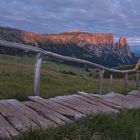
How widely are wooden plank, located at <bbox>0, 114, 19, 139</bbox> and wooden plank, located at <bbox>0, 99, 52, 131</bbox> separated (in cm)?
8

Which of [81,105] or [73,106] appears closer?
[73,106]

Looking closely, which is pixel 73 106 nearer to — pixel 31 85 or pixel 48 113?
pixel 48 113

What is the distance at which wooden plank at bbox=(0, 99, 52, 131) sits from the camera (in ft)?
17.7

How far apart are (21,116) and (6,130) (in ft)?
2.88

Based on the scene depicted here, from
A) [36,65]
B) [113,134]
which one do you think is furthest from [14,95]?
[113,134]

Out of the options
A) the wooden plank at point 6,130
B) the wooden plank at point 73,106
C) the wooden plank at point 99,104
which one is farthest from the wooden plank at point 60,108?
the wooden plank at point 6,130

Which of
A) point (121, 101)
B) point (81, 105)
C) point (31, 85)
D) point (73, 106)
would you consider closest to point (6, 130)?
point (73, 106)

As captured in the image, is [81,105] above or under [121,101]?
above

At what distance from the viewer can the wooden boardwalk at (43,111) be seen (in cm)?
537

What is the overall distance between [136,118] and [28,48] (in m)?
2.41

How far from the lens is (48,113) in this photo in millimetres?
6398

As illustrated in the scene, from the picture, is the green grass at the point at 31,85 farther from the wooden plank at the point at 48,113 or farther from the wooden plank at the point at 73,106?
the wooden plank at the point at 48,113

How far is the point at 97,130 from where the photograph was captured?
5547 millimetres

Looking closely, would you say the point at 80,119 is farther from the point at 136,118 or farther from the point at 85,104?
the point at 85,104
